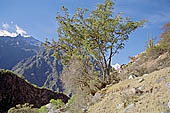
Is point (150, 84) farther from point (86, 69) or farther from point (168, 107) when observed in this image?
point (86, 69)

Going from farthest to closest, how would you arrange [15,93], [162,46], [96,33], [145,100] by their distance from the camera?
[15,93]
[162,46]
[96,33]
[145,100]

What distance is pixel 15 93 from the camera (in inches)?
1043

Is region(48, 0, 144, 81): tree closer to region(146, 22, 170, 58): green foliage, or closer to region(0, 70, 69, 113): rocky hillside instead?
region(146, 22, 170, 58): green foliage

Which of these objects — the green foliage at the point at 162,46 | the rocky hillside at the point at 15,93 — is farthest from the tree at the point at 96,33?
the rocky hillside at the point at 15,93

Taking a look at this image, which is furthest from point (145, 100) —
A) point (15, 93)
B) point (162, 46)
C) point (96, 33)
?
point (15, 93)

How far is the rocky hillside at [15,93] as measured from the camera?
25.1 meters

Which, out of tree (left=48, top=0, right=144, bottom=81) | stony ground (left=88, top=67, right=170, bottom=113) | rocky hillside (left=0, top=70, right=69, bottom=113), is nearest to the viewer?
stony ground (left=88, top=67, right=170, bottom=113)

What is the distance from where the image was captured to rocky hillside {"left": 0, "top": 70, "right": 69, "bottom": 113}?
2510 cm

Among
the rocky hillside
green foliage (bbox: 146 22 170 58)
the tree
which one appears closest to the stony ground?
the tree

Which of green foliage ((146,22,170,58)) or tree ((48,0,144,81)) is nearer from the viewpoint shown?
tree ((48,0,144,81))

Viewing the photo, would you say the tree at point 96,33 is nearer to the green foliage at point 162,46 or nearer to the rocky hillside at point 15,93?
the green foliage at point 162,46

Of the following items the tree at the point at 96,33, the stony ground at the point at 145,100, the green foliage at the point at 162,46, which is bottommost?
the stony ground at the point at 145,100

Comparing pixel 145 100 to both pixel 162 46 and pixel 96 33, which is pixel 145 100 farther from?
pixel 162 46

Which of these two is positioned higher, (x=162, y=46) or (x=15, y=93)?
(x=162, y=46)
